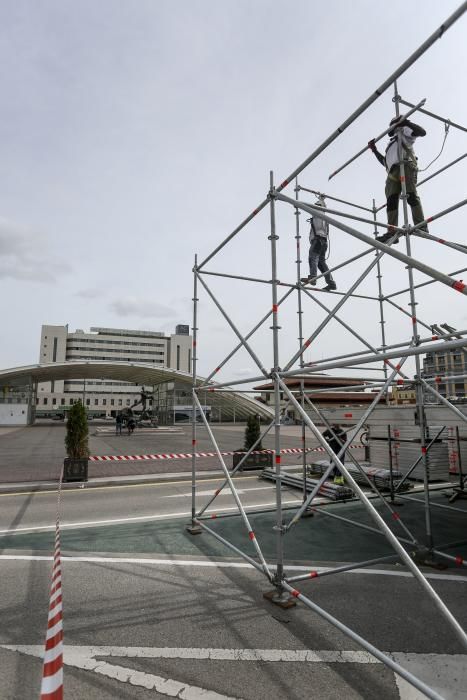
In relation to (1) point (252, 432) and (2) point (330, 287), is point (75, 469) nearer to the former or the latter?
(1) point (252, 432)

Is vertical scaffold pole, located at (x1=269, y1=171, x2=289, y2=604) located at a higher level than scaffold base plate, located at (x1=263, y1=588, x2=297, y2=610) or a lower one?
higher

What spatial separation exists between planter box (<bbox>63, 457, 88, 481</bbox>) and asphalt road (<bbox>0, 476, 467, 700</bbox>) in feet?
16.8

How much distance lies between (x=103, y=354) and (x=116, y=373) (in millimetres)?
64899

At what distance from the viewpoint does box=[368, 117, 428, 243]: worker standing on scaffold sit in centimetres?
570

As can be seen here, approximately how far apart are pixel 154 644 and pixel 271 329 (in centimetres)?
343

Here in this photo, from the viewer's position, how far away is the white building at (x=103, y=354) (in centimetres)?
10231

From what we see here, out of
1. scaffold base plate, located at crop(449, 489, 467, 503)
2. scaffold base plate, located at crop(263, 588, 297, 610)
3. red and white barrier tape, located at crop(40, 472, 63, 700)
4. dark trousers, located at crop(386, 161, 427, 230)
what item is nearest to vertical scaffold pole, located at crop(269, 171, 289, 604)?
scaffold base plate, located at crop(263, 588, 297, 610)

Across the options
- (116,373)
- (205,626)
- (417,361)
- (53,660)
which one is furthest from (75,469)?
(116,373)

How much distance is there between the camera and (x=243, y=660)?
3.44 m

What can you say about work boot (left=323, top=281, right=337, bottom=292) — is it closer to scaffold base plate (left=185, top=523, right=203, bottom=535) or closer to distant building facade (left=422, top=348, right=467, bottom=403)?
distant building facade (left=422, top=348, right=467, bottom=403)

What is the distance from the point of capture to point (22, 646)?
11.9 ft

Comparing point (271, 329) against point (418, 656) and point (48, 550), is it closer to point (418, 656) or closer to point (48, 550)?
point (418, 656)

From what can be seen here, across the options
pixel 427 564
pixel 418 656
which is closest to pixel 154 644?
pixel 418 656

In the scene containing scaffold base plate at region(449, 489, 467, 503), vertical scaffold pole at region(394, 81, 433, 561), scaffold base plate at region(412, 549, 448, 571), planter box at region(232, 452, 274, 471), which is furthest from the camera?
planter box at region(232, 452, 274, 471)
